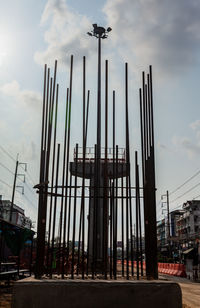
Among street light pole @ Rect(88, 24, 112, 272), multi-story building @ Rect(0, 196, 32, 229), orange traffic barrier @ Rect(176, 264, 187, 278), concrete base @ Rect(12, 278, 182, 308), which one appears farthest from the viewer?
multi-story building @ Rect(0, 196, 32, 229)

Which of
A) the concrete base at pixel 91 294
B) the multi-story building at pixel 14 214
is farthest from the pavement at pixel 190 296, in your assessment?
the multi-story building at pixel 14 214

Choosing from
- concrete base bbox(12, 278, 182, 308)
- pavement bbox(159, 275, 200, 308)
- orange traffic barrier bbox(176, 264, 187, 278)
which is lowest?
orange traffic barrier bbox(176, 264, 187, 278)

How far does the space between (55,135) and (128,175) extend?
2.08m

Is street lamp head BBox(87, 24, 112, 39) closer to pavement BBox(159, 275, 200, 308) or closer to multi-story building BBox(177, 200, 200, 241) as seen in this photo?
pavement BBox(159, 275, 200, 308)

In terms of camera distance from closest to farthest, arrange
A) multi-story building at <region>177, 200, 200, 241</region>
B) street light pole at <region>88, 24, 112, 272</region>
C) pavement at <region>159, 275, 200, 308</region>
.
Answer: street light pole at <region>88, 24, 112, 272</region> < pavement at <region>159, 275, 200, 308</region> < multi-story building at <region>177, 200, 200, 241</region>

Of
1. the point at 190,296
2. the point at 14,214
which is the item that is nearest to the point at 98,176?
the point at 190,296

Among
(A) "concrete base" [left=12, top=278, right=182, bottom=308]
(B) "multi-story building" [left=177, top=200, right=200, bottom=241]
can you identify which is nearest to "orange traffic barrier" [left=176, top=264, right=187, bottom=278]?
(A) "concrete base" [left=12, top=278, right=182, bottom=308]

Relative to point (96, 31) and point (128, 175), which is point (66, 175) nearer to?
point (128, 175)

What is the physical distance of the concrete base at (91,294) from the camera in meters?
5.55

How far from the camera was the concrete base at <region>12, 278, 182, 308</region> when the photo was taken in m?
5.55

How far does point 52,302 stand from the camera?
5566mm

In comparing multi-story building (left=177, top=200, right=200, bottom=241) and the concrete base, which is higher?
multi-story building (left=177, top=200, right=200, bottom=241)

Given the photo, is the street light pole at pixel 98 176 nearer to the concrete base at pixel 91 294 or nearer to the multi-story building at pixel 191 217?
the concrete base at pixel 91 294

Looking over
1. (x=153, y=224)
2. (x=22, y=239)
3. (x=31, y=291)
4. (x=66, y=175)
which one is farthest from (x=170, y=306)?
(x=22, y=239)
